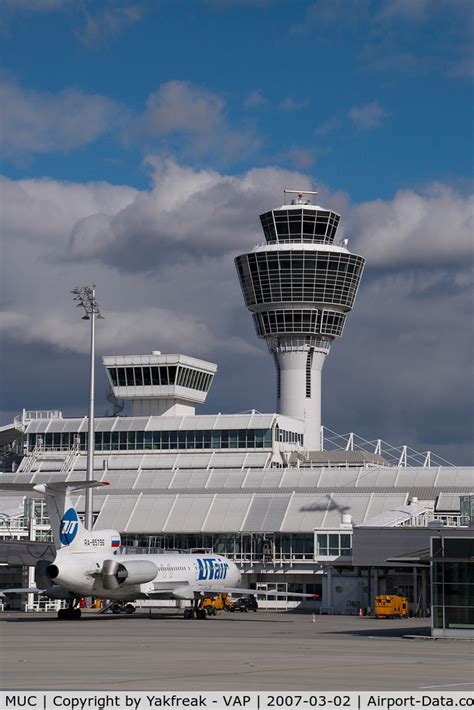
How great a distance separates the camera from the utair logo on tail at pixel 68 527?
67.9 metres

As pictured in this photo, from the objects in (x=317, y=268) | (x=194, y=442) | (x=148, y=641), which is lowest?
(x=148, y=641)

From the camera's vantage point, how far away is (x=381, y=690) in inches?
1139

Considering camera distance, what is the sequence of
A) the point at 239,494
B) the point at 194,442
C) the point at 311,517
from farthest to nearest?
the point at 194,442 < the point at 239,494 < the point at 311,517

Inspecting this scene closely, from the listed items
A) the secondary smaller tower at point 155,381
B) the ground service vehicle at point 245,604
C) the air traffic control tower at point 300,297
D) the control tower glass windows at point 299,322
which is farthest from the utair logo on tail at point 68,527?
the control tower glass windows at point 299,322

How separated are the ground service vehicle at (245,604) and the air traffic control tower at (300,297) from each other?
4799cm

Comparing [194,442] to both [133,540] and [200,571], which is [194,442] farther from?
[200,571]

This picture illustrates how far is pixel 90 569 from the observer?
68688mm

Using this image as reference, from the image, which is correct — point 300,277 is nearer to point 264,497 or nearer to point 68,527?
point 264,497

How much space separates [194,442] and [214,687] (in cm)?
9916

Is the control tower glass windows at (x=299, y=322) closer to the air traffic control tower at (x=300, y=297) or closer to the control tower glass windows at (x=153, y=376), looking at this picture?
the air traffic control tower at (x=300, y=297)

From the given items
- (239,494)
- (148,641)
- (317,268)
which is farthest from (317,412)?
(148,641)

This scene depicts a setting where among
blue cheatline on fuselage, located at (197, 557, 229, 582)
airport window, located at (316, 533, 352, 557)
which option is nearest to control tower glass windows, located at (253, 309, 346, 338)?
airport window, located at (316, 533, 352, 557)

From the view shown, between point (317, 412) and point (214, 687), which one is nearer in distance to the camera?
point (214, 687)

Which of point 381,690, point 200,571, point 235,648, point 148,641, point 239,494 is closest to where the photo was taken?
point 381,690
